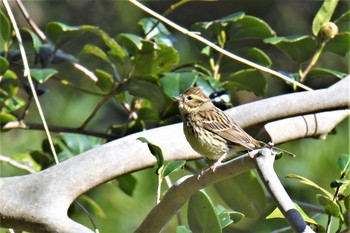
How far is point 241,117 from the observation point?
2332 mm

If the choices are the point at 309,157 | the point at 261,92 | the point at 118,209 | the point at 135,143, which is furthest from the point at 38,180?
the point at 309,157

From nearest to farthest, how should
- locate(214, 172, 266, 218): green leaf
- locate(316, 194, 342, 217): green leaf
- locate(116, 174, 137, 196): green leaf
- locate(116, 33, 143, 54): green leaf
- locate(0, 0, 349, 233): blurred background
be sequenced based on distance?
locate(316, 194, 342, 217): green leaf → locate(214, 172, 266, 218): green leaf → locate(116, 33, 143, 54): green leaf → locate(116, 174, 137, 196): green leaf → locate(0, 0, 349, 233): blurred background

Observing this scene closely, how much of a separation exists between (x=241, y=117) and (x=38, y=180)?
627 millimetres

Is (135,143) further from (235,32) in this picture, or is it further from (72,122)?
(72,122)

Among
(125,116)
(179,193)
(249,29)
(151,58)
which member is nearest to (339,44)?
(249,29)

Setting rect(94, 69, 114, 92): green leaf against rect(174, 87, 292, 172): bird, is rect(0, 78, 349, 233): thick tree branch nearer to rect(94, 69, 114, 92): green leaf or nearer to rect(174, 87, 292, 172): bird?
rect(174, 87, 292, 172): bird

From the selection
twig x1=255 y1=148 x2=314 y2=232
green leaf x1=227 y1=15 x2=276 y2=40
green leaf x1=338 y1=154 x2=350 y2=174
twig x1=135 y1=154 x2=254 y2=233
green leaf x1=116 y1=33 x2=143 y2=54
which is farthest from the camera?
green leaf x1=227 y1=15 x2=276 y2=40

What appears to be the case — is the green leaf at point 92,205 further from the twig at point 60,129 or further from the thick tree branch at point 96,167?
A: the thick tree branch at point 96,167

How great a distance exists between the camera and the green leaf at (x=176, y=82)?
2.50 meters

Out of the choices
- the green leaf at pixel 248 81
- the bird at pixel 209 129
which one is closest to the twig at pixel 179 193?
the bird at pixel 209 129

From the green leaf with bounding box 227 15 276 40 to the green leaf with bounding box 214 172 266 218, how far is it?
0.50 meters

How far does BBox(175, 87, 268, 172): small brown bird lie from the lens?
2.40 m

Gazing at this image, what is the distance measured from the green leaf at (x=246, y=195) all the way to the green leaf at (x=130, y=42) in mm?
504

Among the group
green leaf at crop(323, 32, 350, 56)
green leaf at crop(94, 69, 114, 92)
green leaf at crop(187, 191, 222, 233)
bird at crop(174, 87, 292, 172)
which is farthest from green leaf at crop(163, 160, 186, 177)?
green leaf at crop(323, 32, 350, 56)
